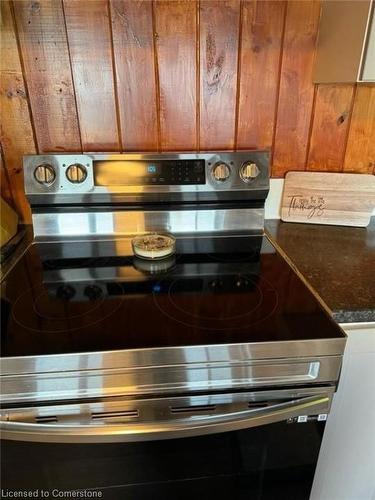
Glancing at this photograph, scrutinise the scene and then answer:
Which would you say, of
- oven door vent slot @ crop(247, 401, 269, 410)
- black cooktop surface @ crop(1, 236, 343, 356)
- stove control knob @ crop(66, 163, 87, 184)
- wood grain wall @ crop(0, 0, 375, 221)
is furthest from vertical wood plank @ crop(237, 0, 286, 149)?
oven door vent slot @ crop(247, 401, 269, 410)

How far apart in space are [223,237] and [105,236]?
1.23 feet

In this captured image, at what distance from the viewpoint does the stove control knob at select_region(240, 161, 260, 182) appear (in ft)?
3.57

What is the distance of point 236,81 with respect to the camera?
1104mm

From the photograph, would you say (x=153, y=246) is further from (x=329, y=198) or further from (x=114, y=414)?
(x=329, y=198)

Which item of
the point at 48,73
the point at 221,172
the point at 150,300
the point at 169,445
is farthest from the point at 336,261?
the point at 48,73

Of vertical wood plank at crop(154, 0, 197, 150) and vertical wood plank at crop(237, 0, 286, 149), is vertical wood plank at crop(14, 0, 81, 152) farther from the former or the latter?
vertical wood plank at crop(237, 0, 286, 149)

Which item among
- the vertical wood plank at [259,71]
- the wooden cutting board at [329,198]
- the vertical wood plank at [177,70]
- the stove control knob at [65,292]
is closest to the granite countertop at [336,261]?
the wooden cutting board at [329,198]

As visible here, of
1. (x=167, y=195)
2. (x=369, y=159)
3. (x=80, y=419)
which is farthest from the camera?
(x=369, y=159)

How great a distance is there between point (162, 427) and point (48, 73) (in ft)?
3.31

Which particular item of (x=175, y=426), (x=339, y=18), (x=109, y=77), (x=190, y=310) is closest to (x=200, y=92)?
(x=109, y=77)

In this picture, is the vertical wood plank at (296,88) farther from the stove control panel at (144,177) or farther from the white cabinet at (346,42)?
the stove control panel at (144,177)

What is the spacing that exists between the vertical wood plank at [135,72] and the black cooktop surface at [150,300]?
0.37 metres

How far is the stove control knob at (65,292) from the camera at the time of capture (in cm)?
81

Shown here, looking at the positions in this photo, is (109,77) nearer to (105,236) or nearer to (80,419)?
(105,236)
